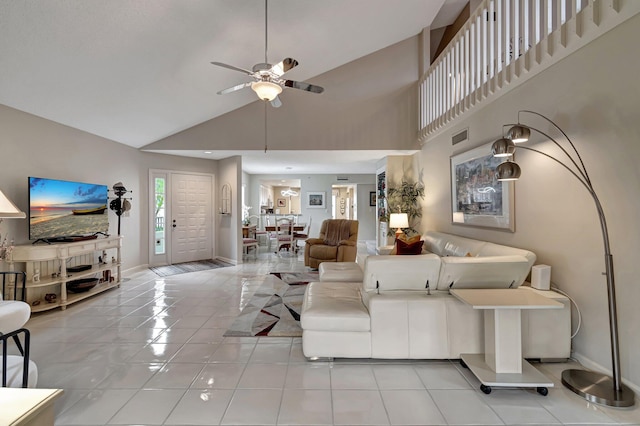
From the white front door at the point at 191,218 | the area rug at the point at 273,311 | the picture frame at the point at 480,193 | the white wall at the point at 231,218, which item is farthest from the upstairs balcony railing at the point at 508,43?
the white front door at the point at 191,218

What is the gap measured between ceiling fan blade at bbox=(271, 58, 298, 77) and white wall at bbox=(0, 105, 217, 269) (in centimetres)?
341

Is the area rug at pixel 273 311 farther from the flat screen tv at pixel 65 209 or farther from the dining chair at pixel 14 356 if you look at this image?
the flat screen tv at pixel 65 209

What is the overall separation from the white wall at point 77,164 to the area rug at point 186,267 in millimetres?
453

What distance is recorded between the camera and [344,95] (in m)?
5.88

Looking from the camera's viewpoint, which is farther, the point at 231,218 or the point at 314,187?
the point at 314,187

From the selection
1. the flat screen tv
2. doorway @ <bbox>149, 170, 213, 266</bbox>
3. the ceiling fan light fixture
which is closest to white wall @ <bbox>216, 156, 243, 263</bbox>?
doorway @ <bbox>149, 170, 213, 266</bbox>

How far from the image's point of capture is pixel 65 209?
409 centimetres

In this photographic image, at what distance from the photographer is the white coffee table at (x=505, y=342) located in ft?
6.44

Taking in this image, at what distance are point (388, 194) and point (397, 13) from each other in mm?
3204

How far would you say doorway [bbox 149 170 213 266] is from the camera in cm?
626

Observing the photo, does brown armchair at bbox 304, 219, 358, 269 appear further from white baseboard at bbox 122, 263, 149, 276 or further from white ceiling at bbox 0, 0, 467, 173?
white baseboard at bbox 122, 263, 149, 276

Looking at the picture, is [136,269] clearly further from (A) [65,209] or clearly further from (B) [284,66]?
(B) [284,66]

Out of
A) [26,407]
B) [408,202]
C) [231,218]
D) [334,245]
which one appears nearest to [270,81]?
[26,407]

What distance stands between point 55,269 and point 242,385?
3.57 m
